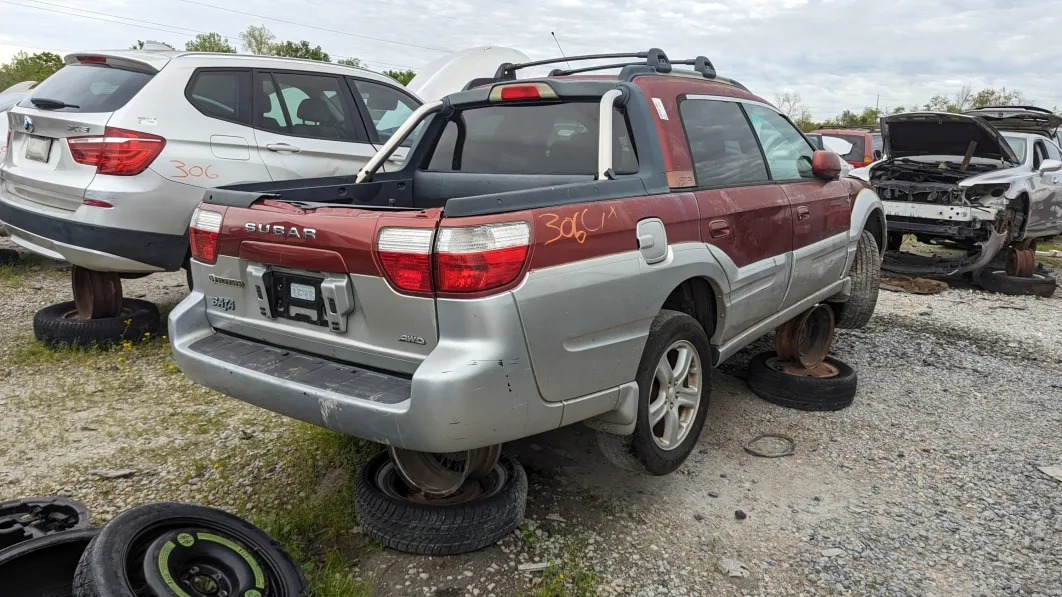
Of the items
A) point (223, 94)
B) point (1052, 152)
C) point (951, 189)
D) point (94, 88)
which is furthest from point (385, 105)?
point (1052, 152)

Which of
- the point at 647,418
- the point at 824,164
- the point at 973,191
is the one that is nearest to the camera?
the point at 647,418

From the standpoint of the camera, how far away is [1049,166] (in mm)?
8625

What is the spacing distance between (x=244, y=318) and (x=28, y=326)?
388 centimetres

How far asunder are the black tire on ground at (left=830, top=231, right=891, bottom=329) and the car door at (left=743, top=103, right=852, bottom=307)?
0.41m

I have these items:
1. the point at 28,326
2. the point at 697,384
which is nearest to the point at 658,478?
the point at 697,384

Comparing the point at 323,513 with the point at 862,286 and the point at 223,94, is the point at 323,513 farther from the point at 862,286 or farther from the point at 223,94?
the point at 862,286

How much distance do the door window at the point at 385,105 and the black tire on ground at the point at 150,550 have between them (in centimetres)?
423

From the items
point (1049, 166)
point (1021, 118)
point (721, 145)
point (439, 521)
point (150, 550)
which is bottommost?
point (439, 521)

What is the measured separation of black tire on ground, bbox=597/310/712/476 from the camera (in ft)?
9.37

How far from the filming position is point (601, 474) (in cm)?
346

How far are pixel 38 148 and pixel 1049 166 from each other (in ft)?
33.8

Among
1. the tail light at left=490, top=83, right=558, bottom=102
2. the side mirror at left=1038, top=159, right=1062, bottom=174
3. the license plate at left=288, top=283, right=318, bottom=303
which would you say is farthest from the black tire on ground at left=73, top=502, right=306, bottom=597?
the side mirror at left=1038, top=159, right=1062, bottom=174

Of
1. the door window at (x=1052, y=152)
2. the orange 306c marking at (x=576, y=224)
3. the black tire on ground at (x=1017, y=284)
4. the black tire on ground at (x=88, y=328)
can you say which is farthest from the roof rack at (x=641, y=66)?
the door window at (x=1052, y=152)

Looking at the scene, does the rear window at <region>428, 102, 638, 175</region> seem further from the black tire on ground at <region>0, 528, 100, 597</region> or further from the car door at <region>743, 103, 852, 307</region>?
the black tire on ground at <region>0, 528, 100, 597</region>
